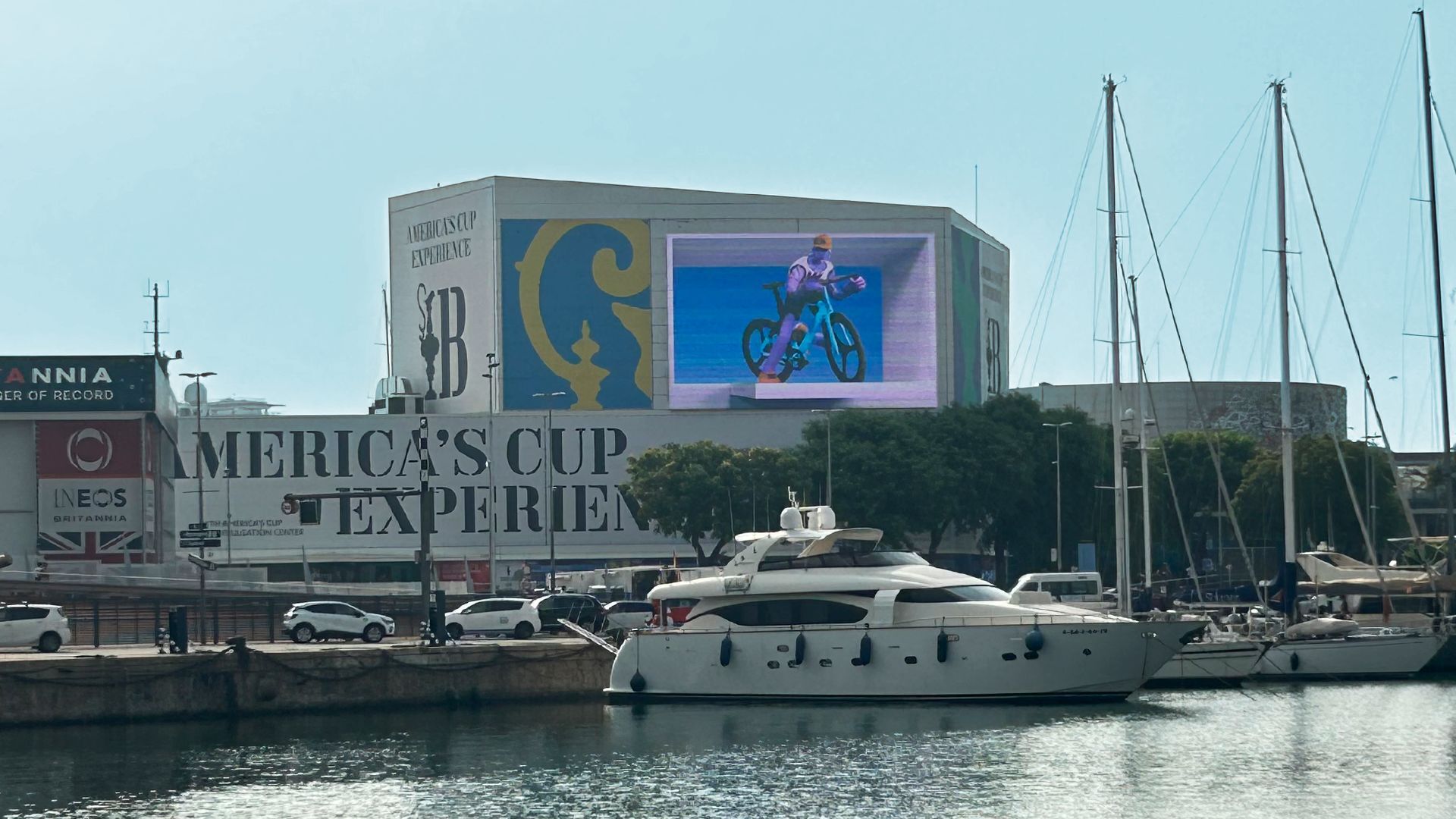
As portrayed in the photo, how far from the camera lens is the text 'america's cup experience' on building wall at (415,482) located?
13162cm

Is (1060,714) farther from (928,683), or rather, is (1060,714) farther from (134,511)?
(134,511)

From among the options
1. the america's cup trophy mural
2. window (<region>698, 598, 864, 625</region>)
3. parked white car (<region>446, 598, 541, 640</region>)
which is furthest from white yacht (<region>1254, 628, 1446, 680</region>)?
the america's cup trophy mural

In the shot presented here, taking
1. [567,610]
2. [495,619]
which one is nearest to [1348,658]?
[567,610]

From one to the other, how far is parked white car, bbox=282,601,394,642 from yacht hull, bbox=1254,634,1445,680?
90.1 feet

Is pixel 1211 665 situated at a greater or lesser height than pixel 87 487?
lesser

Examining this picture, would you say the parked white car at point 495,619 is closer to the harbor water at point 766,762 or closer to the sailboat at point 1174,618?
the harbor water at point 766,762

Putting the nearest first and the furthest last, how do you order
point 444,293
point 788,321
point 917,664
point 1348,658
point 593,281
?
point 917,664 → point 1348,658 → point 788,321 → point 593,281 → point 444,293

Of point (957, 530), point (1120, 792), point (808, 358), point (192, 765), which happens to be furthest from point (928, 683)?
point (808, 358)

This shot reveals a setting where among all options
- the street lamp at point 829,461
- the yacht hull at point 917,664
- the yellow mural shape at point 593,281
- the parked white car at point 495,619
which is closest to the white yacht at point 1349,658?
the yacht hull at point 917,664

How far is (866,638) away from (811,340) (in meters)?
88.0

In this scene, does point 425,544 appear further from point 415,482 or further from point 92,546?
point 415,482

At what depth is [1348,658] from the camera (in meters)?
59.8

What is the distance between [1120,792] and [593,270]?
103174 millimetres

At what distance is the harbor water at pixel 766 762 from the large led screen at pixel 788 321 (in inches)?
3333
